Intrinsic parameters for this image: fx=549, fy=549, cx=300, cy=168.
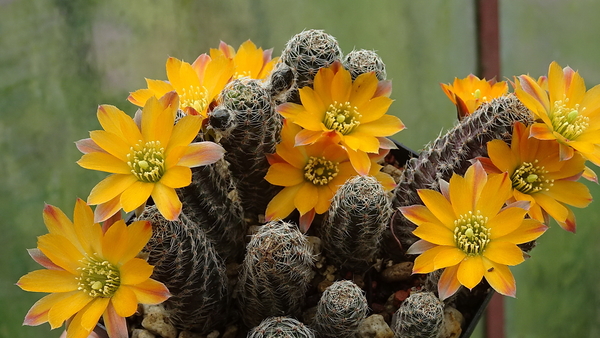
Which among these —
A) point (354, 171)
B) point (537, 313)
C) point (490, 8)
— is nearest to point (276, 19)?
point (490, 8)

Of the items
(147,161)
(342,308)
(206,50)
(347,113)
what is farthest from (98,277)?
(206,50)

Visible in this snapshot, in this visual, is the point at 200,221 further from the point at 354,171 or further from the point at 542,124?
the point at 542,124

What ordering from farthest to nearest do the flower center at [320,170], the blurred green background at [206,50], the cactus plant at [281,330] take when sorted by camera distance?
the blurred green background at [206,50], the flower center at [320,170], the cactus plant at [281,330]

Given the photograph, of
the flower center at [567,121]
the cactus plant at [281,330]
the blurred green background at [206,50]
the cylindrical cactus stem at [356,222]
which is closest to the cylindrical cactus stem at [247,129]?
the cylindrical cactus stem at [356,222]

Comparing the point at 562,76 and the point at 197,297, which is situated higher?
the point at 562,76

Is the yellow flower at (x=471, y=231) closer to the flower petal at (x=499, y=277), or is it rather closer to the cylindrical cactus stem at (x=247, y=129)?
the flower petal at (x=499, y=277)

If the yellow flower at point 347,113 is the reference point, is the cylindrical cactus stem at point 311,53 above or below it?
above

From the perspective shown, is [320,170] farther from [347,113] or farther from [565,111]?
[565,111]
